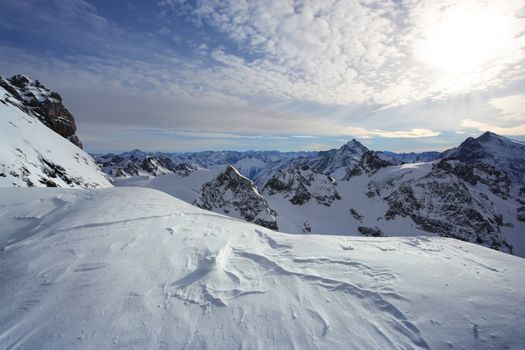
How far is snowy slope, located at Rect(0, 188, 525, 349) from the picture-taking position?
14.3 feet

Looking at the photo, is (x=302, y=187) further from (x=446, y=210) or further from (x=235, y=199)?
(x=446, y=210)

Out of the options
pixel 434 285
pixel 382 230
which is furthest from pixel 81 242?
pixel 382 230

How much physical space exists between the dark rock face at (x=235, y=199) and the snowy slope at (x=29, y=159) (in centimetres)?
2034

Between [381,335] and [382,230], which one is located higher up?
[381,335]

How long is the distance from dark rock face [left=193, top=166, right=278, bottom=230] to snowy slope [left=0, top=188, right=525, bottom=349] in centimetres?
4016

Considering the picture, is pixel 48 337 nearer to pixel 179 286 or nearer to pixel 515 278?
pixel 179 286

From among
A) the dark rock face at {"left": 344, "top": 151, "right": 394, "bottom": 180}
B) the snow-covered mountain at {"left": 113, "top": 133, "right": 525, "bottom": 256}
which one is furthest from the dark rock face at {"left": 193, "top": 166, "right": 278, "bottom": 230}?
the dark rock face at {"left": 344, "top": 151, "right": 394, "bottom": 180}

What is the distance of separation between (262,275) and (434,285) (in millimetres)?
4209

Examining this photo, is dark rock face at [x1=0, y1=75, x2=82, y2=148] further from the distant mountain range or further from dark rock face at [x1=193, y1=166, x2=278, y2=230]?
dark rock face at [x1=193, y1=166, x2=278, y2=230]

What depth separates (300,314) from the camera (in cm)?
504

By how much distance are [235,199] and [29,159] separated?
104 ft

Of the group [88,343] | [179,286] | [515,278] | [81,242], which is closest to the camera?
[88,343]

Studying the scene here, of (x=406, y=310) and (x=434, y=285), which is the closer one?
(x=406, y=310)

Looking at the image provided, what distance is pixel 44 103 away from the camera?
67812mm
